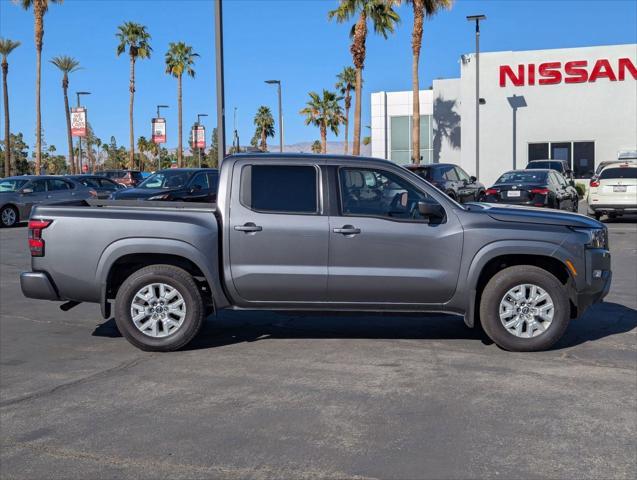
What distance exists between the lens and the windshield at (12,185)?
23281 mm

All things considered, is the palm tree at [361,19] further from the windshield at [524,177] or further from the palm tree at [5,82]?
the palm tree at [5,82]

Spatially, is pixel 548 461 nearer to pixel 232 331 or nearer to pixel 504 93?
pixel 232 331

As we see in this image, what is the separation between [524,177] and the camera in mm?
20188

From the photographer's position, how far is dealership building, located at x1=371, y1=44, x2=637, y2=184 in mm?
35281

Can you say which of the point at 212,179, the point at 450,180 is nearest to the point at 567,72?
the point at 450,180

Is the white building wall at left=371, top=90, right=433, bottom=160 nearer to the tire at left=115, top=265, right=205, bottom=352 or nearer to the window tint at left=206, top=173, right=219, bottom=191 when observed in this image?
the window tint at left=206, top=173, right=219, bottom=191

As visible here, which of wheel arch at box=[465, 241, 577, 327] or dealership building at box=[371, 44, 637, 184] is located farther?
dealership building at box=[371, 44, 637, 184]

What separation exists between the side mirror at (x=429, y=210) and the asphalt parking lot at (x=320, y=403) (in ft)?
4.26

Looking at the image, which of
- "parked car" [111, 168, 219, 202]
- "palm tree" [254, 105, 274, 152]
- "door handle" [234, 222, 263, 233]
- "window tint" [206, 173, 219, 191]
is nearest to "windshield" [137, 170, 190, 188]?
"parked car" [111, 168, 219, 202]

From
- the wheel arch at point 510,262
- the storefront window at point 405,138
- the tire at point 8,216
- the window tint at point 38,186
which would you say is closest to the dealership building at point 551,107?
the storefront window at point 405,138

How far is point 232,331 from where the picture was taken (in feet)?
26.1

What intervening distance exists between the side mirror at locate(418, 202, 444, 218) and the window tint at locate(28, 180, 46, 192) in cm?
1966

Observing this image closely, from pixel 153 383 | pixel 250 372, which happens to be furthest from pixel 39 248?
pixel 250 372

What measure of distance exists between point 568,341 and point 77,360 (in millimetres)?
4764
